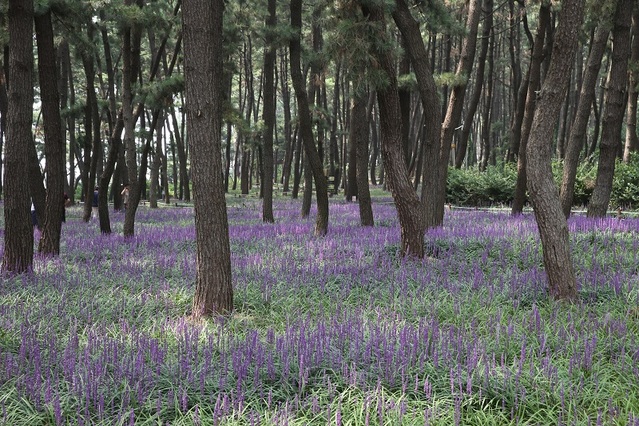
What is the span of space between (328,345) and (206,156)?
2.52 meters

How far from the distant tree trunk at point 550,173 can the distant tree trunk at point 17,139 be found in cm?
725

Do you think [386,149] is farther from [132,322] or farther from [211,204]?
[132,322]

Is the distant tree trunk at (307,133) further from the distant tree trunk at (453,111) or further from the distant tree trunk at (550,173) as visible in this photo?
the distant tree trunk at (550,173)

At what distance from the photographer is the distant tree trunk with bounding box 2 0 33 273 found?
8.00 metres

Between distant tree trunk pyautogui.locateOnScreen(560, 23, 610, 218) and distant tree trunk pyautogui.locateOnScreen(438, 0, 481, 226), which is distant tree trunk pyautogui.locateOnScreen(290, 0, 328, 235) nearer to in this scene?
distant tree trunk pyautogui.locateOnScreen(438, 0, 481, 226)

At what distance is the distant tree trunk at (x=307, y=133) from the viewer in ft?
40.8

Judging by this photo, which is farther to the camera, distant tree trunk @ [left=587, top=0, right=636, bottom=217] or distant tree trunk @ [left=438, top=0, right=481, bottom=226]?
distant tree trunk @ [left=438, top=0, right=481, bottom=226]

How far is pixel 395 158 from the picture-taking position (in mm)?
9070

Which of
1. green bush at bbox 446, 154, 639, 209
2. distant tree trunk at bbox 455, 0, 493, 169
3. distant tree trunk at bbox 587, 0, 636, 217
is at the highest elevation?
distant tree trunk at bbox 455, 0, 493, 169

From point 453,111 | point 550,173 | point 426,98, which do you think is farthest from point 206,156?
point 453,111

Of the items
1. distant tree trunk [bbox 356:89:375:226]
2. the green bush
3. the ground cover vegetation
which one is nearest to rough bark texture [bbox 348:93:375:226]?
distant tree trunk [bbox 356:89:375:226]

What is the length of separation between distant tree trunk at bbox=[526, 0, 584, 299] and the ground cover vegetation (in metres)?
0.34

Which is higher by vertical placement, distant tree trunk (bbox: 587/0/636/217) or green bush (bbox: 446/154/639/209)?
distant tree trunk (bbox: 587/0/636/217)

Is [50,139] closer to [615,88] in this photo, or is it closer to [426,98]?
[426,98]
